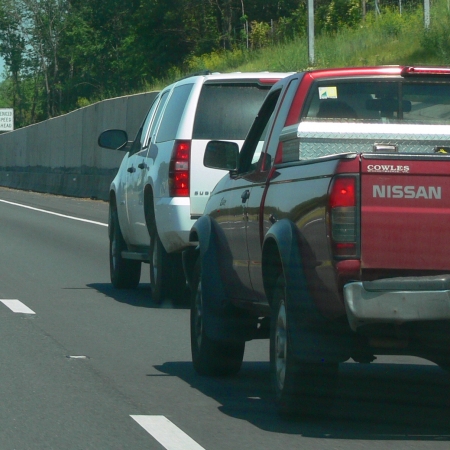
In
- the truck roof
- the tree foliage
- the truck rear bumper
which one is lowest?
A: the truck rear bumper

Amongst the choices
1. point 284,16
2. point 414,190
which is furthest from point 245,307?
point 284,16

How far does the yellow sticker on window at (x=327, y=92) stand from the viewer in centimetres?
691

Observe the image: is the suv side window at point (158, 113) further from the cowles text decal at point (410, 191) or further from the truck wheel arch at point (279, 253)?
the cowles text decal at point (410, 191)

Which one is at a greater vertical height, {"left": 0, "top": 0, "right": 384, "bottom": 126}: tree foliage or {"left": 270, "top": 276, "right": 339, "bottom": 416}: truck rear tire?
{"left": 0, "top": 0, "right": 384, "bottom": 126}: tree foliage

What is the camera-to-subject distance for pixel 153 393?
24.1 ft

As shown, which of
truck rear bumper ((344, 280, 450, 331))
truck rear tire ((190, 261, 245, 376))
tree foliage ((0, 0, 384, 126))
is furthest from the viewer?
tree foliage ((0, 0, 384, 126))

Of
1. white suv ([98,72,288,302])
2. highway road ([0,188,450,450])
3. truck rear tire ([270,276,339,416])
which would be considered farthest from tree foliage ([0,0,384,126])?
truck rear tire ([270,276,339,416])

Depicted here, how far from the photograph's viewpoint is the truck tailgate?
219 inches

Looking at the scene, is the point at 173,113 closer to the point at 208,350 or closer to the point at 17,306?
the point at 17,306

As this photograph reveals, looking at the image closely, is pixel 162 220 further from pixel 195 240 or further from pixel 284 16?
pixel 284 16

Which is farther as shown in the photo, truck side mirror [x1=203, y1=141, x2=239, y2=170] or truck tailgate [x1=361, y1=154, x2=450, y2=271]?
truck side mirror [x1=203, y1=141, x2=239, y2=170]

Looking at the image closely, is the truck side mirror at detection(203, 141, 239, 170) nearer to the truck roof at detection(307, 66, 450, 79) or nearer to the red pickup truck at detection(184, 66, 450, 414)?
the red pickup truck at detection(184, 66, 450, 414)

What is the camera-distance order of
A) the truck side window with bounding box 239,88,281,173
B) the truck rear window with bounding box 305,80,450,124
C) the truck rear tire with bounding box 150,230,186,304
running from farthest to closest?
the truck rear tire with bounding box 150,230,186,304 → the truck side window with bounding box 239,88,281,173 → the truck rear window with bounding box 305,80,450,124

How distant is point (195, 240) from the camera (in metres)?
8.15
